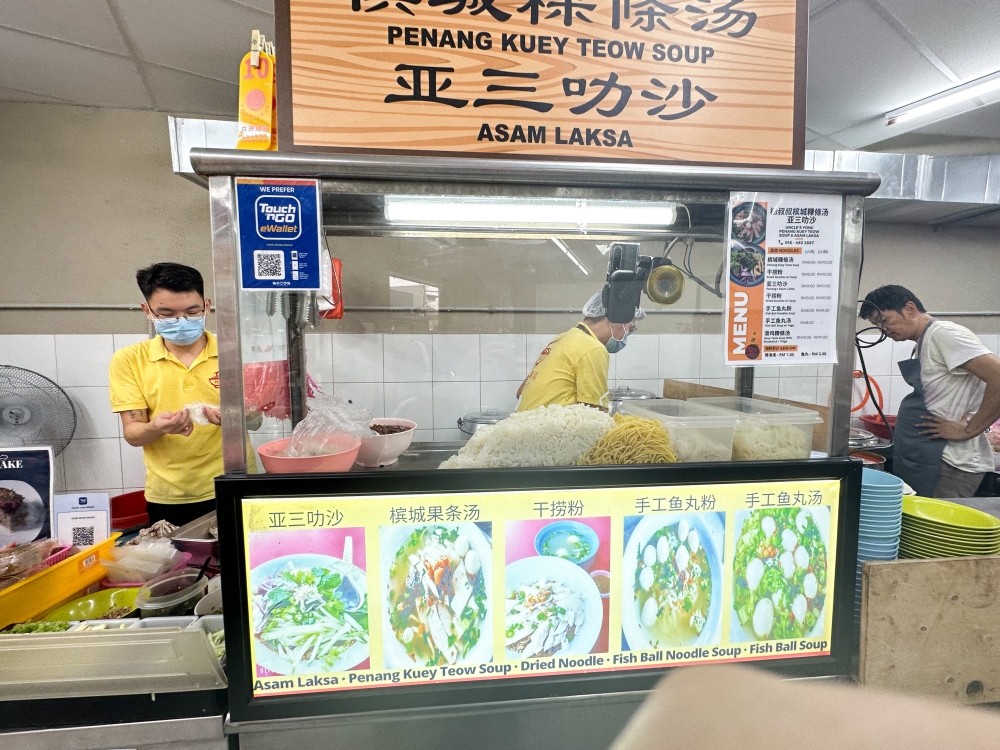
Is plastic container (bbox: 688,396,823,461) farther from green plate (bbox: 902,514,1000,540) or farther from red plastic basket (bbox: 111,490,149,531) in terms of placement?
red plastic basket (bbox: 111,490,149,531)

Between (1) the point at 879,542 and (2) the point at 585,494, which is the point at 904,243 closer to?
(1) the point at 879,542

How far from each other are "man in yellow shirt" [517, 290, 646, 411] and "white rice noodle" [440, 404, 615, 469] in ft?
1.06

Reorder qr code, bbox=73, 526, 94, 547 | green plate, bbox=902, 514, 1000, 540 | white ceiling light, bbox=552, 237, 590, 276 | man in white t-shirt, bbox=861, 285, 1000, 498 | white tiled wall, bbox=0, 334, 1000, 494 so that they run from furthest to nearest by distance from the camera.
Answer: man in white t-shirt, bbox=861, 285, 1000, 498 < qr code, bbox=73, 526, 94, 547 < white ceiling light, bbox=552, 237, 590, 276 < white tiled wall, bbox=0, 334, 1000, 494 < green plate, bbox=902, 514, 1000, 540

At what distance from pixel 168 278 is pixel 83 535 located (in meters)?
1.04

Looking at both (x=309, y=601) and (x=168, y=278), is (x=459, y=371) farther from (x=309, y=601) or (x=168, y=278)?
(x=309, y=601)

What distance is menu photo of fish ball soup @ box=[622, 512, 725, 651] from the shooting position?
0.94 m

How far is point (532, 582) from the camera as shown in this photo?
0.92 m

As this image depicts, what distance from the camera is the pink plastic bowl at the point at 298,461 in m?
0.97

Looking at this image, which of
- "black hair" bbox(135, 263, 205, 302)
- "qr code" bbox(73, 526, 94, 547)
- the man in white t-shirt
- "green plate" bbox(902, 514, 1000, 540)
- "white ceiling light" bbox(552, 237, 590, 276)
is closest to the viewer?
"green plate" bbox(902, 514, 1000, 540)

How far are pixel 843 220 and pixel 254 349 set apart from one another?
120 cm

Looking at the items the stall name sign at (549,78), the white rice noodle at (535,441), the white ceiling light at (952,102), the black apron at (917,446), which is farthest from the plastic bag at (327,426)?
the white ceiling light at (952,102)

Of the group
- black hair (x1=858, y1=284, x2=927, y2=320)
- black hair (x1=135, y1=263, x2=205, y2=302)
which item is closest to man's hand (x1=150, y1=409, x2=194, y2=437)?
black hair (x1=135, y1=263, x2=205, y2=302)

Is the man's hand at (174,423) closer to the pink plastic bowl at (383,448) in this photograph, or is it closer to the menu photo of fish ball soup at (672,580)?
the pink plastic bowl at (383,448)

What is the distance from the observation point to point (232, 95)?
3.01m
